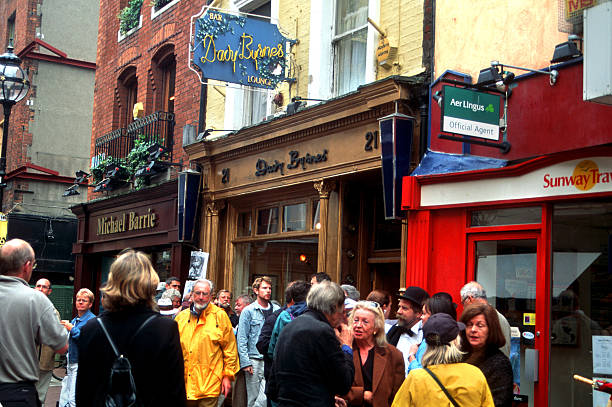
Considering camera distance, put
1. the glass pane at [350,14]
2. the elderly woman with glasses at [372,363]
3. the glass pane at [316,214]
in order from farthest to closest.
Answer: the glass pane at [316,214]
the glass pane at [350,14]
the elderly woman with glasses at [372,363]

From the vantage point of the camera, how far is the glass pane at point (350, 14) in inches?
494

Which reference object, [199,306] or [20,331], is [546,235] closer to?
[199,306]

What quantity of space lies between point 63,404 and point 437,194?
16.7ft

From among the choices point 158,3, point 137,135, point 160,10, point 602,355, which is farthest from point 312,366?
point 158,3

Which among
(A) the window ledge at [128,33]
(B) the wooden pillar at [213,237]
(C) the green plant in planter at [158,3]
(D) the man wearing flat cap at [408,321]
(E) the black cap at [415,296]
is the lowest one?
(D) the man wearing flat cap at [408,321]

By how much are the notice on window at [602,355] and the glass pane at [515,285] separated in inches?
32.3

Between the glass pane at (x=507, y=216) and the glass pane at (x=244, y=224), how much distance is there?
19.9 feet

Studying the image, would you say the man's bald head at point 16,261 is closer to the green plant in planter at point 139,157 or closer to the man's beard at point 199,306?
the man's beard at point 199,306

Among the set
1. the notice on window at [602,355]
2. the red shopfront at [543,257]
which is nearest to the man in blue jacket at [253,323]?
the red shopfront at [543,257]

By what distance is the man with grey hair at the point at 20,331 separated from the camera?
17.7ft

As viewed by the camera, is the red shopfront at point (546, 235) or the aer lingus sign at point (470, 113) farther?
the aer lingus sign at point (470, 113)

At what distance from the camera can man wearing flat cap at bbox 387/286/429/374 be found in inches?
301

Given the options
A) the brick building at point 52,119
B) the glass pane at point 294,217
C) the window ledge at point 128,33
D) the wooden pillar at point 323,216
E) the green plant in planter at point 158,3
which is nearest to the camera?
the wooden pillar at point 323,216

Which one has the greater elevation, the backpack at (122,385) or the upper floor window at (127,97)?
the upper floor window at (127,97)
